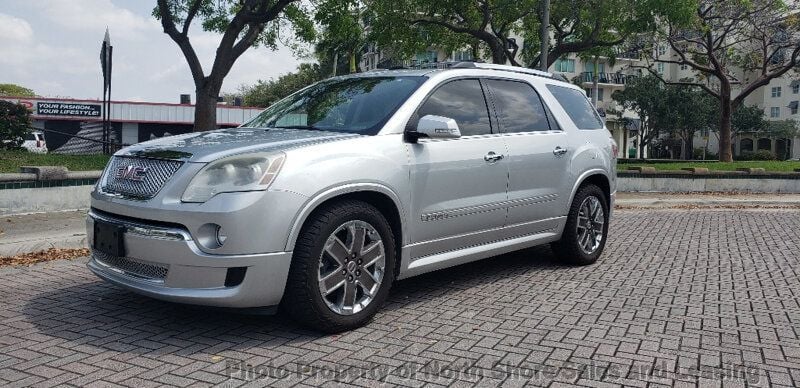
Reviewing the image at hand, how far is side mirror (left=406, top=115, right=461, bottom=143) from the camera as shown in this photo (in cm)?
469

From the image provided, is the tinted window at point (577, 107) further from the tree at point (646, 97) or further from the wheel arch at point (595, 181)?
the tree at point (646, 97)

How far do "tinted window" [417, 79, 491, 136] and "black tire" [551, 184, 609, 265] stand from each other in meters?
1.49

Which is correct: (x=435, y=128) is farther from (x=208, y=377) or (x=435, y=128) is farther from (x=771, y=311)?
(x=771, y=311)

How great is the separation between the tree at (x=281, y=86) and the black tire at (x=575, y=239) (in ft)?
180

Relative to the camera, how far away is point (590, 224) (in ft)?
22.2

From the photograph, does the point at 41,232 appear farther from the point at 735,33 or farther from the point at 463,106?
the point at 735,33

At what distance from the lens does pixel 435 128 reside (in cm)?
468

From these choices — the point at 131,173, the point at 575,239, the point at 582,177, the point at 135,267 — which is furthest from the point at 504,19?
the point at 135,267

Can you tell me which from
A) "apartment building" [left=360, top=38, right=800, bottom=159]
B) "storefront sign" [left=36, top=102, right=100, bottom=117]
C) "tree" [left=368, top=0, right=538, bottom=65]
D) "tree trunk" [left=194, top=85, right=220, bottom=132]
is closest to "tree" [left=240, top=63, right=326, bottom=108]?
"apartment building" [left=360, top=38, right=800, bottom=159]

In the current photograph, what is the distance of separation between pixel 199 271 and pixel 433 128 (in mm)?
1800

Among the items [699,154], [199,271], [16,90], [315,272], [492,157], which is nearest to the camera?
[199,271]

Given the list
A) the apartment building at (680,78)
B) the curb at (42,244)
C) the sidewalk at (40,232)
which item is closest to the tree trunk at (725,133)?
the sidewalk at (40,232)

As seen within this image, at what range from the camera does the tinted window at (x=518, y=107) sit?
5.75 meters

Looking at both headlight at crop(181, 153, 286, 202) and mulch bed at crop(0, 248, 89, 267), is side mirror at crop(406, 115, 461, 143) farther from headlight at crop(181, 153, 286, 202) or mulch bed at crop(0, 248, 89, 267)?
mulch bed at crop(0, 248, 89, 267)
